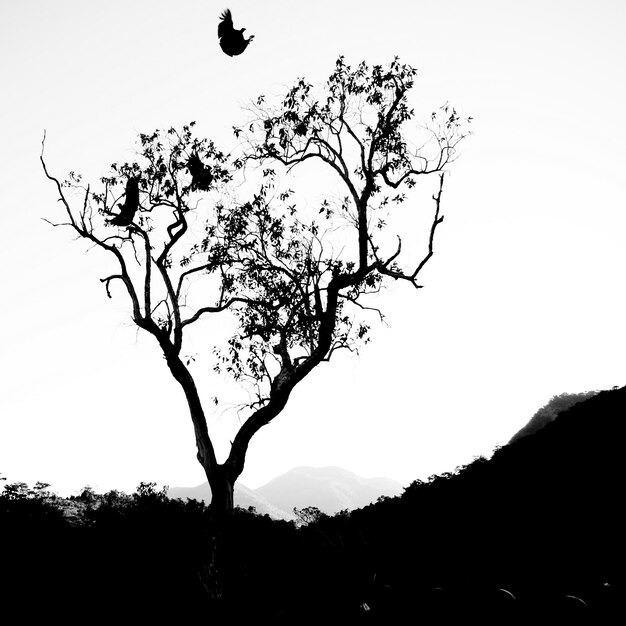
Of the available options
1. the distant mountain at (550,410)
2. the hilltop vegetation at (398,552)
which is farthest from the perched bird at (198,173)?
the distant mountain at (550,410)

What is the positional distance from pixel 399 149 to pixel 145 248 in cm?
760

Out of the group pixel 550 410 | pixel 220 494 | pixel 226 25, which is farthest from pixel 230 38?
pixel 550 410

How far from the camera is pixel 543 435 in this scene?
15336 mm

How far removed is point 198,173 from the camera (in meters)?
13.2

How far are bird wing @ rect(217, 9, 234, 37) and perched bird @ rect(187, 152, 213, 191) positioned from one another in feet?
15.5

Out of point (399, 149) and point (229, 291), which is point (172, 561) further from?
point (399, 149)

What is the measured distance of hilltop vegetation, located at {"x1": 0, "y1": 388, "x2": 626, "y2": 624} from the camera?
12.9 ft

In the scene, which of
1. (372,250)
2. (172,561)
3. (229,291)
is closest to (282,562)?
(172,561)

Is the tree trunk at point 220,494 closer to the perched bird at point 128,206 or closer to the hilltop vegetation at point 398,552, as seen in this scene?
the hilltop vegetation at point 398,552

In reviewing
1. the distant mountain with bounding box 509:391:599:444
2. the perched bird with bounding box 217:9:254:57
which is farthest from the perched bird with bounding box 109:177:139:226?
the distant mountain with bounding box 509:391:599:444

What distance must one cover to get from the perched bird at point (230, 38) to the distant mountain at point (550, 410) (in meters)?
34.3

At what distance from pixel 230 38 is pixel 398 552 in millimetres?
10961

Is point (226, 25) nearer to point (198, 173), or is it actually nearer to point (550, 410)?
point (198, 173)

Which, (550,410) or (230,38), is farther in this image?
(550,410)
